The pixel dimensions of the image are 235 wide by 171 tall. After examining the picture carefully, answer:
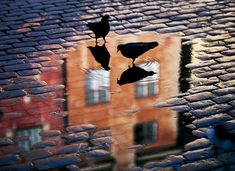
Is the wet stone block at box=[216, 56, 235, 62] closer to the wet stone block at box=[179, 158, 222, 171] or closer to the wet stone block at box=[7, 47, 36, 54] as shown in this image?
the wet stone block at box=[179, 158, 222, 171]

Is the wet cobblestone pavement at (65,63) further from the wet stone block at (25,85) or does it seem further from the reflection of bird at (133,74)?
the reflection of bird at (133,74)

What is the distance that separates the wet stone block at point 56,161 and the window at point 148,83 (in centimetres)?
155

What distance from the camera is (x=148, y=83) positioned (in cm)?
674

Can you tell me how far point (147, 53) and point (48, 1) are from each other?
398cm

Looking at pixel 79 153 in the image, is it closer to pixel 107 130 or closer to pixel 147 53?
pixel 107 130

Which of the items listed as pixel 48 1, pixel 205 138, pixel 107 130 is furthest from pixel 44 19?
pixel 205 138

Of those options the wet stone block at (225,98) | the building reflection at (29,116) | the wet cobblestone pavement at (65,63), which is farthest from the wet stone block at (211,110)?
the building reflection at (29,116)

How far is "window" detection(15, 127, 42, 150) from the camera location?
5.41 m

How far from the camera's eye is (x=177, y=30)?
8703 millimetres

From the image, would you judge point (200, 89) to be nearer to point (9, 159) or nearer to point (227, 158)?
point (227, 158)

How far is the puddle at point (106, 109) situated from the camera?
5.27 meters

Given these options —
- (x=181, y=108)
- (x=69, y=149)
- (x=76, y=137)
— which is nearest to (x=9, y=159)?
(x=69, y=149)

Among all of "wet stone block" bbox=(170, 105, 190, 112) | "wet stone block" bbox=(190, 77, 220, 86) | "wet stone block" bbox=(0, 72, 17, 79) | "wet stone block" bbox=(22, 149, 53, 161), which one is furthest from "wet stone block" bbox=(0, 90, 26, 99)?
"wet stone block" bbox=(190, 77, 220, 86)

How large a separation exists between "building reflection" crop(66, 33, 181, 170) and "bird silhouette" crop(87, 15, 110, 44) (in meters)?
0.25
